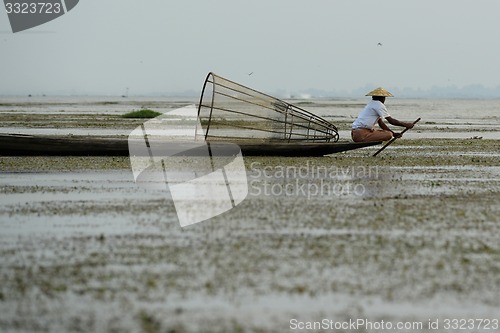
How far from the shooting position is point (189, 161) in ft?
49.5

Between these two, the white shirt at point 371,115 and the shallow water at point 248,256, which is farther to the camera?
the white shirt at point 371,115

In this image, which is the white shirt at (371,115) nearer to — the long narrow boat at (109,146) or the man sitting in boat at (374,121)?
the man sitting in boat at (374,121)

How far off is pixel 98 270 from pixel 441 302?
252 cm

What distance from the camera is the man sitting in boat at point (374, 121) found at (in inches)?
627

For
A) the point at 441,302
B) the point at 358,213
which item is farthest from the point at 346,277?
the point at 358,213

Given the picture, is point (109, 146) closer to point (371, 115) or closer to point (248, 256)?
point (371, 115)

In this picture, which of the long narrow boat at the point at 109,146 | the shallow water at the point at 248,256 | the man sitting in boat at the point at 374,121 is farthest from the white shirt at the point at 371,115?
the shallow water at the point at 248,256

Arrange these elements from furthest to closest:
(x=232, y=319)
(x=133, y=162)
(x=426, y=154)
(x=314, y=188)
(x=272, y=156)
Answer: (x=426, y=154) → (x=272, y=156) → (x=133, y=162) → (x=314, y=188) → (x=232, y=319)

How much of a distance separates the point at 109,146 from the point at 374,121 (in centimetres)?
479

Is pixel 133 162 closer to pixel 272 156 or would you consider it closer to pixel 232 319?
pixel 272 156

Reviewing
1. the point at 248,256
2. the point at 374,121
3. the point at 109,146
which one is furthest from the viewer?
the point at 374,121

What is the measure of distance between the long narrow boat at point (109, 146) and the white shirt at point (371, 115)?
2.00 feet

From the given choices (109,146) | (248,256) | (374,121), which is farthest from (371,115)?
(248,256)

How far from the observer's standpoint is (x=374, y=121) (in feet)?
52.9
